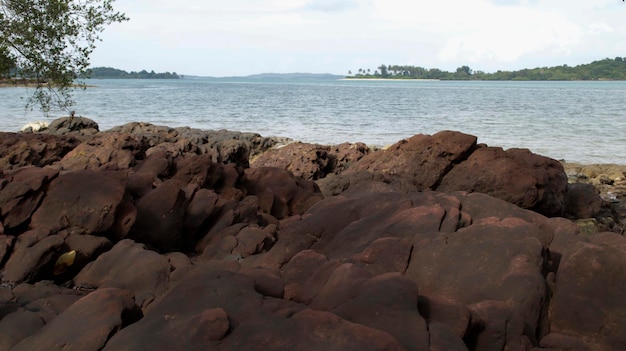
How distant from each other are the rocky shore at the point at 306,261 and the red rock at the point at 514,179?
1.8 inches

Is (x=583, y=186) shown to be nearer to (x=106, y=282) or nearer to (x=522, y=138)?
(x=106, y=282)

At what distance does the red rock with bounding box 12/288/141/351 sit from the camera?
20.2 feet

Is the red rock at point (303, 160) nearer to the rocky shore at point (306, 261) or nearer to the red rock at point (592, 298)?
the rocky shore at point (306, 261)

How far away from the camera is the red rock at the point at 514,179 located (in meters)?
14.8

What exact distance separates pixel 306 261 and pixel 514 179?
845cm

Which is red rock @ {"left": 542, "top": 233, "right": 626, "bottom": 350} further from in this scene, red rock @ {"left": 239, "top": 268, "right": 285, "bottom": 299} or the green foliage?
the green foliage

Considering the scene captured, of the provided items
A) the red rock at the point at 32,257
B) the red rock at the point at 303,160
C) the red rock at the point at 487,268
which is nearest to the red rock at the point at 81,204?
the red rock at the point at 32,257

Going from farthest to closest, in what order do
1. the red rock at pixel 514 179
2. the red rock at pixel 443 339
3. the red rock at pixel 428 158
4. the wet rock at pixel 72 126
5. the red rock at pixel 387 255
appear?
the wet rock at pixel 72 126 → the red rock at pixel 428 158 → the red rock at pixel 514 179 → the red rock at pixel 387 255 → the red rock at pixel 443 339

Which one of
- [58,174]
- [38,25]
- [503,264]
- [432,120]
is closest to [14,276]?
[58,174]

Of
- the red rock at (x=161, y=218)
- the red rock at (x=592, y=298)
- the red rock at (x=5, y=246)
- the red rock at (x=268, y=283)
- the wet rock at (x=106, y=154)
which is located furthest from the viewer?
the wet rock at (x=106, y=154)

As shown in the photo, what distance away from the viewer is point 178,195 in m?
12.0

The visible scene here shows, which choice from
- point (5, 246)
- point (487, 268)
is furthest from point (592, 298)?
point (5, 246)

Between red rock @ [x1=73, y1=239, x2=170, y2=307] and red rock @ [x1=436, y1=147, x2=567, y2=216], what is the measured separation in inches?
334

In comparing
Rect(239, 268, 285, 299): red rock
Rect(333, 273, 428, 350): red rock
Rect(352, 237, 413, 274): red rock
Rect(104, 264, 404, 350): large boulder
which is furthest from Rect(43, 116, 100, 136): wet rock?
Rect(333, 273, 428, 350): red rock
